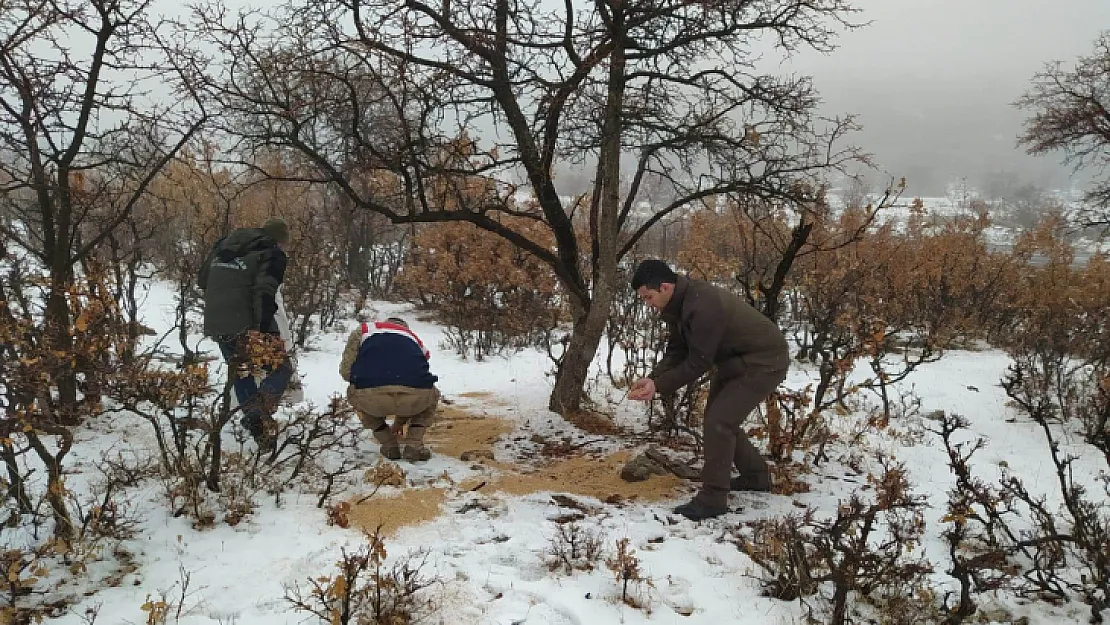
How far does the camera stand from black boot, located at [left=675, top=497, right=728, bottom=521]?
12.0 ft

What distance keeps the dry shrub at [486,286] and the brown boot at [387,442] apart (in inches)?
240

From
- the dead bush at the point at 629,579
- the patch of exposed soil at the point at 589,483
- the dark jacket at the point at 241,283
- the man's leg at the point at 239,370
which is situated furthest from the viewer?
the dark jacket at the point at 241,283

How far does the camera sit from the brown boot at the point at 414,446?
14.8 ft

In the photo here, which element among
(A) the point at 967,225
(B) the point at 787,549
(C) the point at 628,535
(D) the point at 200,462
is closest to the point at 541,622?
(C) the point at 628,535

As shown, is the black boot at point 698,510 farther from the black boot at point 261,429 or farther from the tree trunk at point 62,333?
the tree trunk at point 62,333

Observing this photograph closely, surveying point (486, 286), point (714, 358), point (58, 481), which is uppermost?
point (486, 286)

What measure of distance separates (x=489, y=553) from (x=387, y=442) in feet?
5.82

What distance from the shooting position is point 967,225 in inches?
583

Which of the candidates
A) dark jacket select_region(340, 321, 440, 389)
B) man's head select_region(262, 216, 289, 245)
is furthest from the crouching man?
man's head select_region(262, 216, 289, 245)

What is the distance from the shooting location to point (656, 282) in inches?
147

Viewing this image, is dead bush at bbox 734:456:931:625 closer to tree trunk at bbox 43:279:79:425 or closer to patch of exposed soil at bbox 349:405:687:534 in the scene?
patch of exposed soil at bbox 349:405:687:534

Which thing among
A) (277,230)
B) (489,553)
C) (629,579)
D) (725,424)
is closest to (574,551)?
(629,579)

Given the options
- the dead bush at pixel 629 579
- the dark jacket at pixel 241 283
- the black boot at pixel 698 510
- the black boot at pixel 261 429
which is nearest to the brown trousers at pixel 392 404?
the black boot at pixel 261 429

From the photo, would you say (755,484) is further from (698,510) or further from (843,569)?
(843,569)
